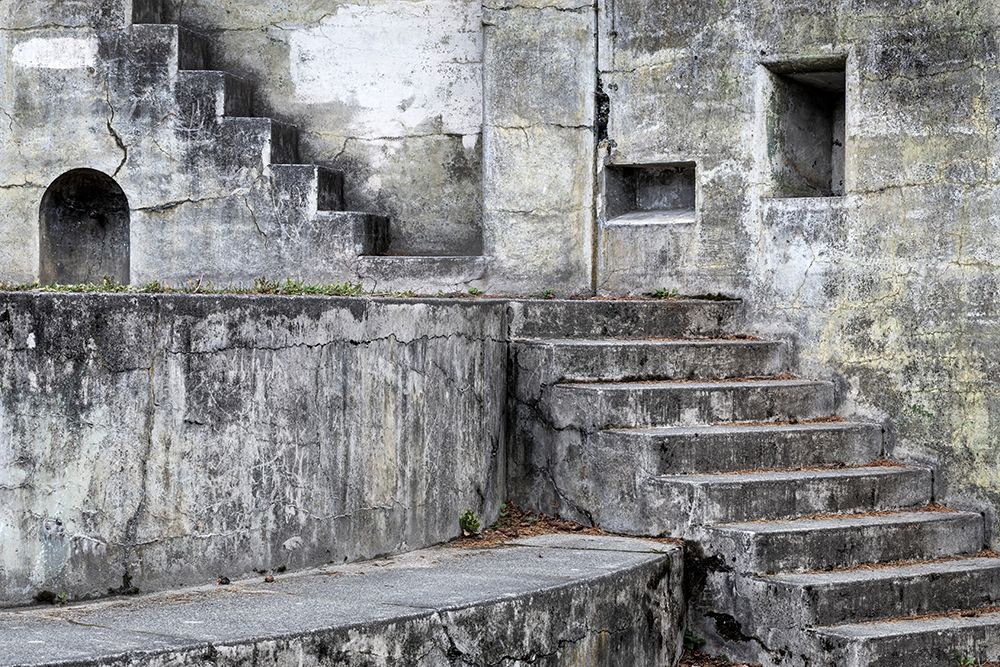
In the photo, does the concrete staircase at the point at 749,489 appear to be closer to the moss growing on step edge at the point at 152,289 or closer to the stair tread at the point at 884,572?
the stair tread at the point at 884,572

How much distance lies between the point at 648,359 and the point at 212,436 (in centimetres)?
280

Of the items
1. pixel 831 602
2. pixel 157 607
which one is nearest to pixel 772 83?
pixel 831 602

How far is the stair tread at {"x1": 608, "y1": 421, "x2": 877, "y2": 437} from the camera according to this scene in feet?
22.6

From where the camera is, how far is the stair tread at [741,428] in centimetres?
688

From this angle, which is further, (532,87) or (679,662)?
(532,87)

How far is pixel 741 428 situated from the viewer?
718 cm

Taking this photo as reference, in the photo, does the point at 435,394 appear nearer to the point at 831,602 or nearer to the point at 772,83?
the point at 831,602

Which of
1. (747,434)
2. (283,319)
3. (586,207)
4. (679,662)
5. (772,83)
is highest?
(772,83)

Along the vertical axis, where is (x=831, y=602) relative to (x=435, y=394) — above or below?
below

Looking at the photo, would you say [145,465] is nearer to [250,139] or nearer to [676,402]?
[676,402]

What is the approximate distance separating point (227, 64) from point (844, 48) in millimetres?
4075

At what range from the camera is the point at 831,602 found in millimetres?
6168

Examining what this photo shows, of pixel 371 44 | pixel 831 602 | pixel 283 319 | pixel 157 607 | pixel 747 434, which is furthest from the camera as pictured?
pixel 371 44

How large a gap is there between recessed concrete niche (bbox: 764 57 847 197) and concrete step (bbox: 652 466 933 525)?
1917 millimetres
